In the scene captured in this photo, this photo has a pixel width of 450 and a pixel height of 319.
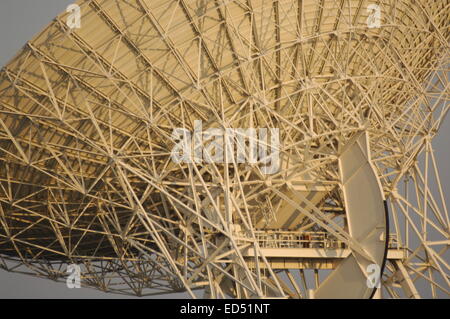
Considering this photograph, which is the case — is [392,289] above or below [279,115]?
below

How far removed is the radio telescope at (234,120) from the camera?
2523cm

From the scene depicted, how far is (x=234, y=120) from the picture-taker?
2766cm

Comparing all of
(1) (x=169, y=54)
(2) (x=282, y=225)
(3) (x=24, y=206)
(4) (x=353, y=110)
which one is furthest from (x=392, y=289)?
(3) (x=24, y=206)

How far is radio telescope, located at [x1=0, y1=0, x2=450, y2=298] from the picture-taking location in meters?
25.2

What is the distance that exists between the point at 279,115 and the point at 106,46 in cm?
651

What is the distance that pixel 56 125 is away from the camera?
90.3 ft

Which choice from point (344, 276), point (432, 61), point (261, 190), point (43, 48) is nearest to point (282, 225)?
point (261, 190)

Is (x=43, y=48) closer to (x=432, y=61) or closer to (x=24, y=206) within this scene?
(x=24, y=206)

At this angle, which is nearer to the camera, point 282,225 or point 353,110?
point 353,110

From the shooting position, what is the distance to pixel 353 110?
2842 cm

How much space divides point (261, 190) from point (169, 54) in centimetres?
659
